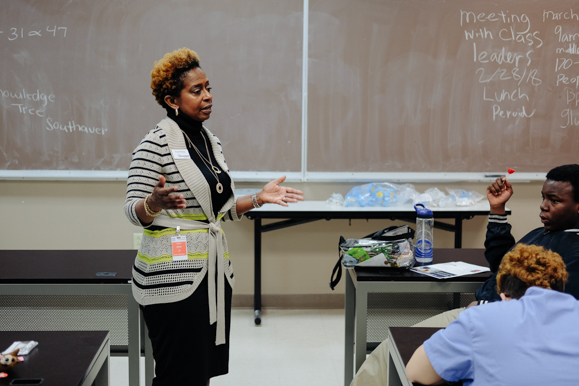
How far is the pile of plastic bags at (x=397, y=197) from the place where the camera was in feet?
10.9

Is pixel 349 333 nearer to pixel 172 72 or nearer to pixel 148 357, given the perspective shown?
pixel 148 357

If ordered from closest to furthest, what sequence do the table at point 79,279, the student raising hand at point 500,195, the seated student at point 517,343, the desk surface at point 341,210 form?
1. the seated student at point 517,343
2. the table at point 79,279
3. the student raising hand at point 500,195
4. the desk surface at point 341,210

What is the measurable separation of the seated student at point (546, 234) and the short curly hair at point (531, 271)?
405 mm

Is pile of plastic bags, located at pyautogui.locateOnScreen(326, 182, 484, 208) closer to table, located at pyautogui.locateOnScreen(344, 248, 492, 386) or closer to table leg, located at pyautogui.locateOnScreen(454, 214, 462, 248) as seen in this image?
table leg, located at pyautogui.locateOnScreen(454, 214, 462, 248)

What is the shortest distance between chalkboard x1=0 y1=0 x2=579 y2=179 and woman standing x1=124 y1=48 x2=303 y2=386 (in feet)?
5.50

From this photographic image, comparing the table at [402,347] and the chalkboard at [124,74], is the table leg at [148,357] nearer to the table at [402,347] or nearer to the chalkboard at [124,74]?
the table at [402,347]

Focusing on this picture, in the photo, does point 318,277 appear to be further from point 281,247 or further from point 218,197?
point 218,197

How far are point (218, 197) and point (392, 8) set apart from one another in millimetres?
2228

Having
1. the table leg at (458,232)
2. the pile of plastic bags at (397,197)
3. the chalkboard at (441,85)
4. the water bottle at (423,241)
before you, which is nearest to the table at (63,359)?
the water bottle at (423,241)

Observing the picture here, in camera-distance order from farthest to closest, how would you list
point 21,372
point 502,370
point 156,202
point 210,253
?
point 210,253 < point 156,202 < point 21,372 < point 502,370

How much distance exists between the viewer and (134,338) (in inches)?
80.4

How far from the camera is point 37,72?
11.0 ft

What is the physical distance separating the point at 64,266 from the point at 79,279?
24cm

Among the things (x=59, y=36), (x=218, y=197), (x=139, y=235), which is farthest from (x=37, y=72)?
(x=218, y=197)
